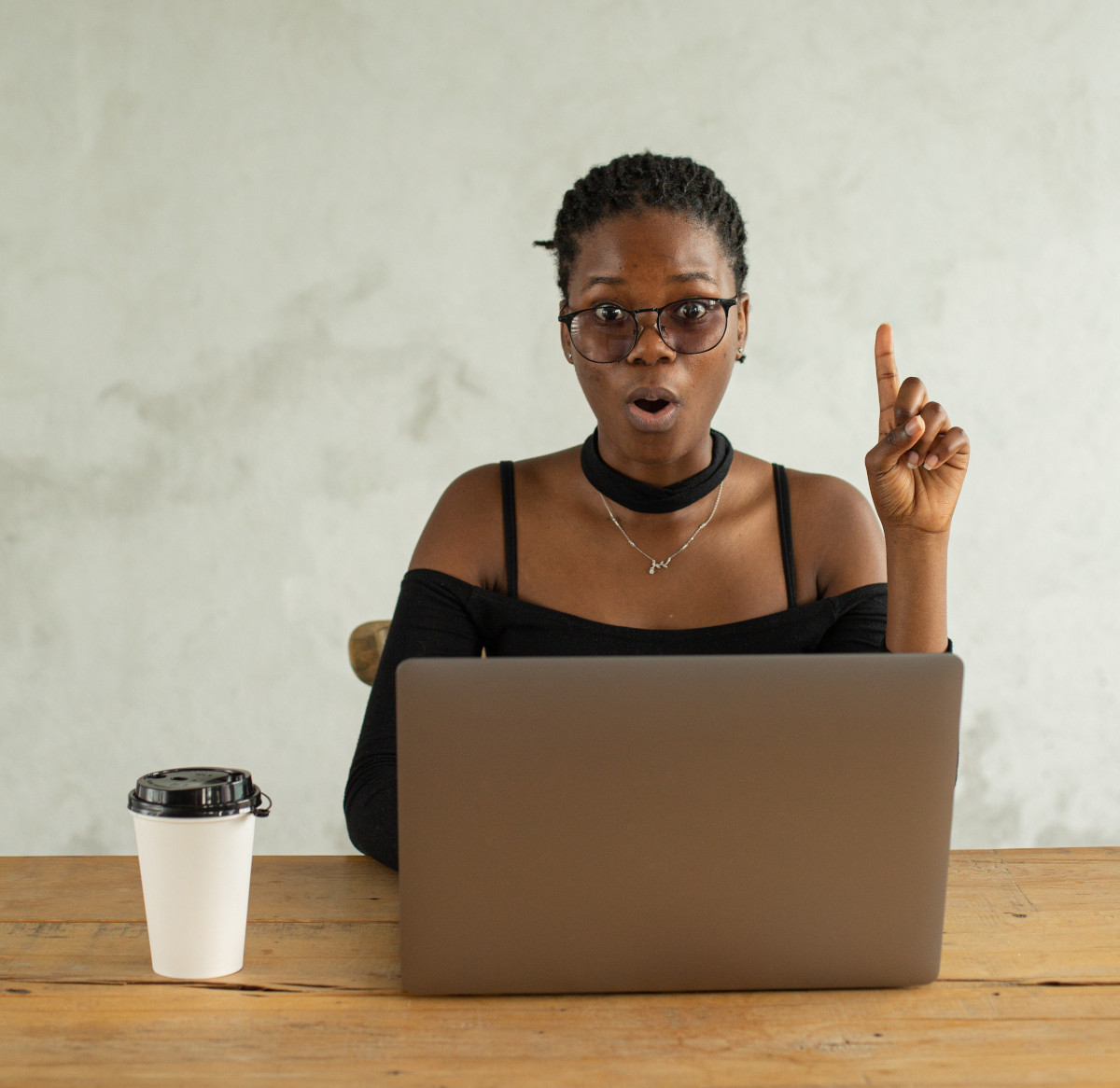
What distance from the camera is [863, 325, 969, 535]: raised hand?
114cm

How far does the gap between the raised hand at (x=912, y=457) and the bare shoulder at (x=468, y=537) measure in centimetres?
53

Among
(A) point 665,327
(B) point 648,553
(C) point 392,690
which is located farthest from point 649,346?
(C) point 392,690

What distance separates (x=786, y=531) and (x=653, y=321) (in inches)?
14.1

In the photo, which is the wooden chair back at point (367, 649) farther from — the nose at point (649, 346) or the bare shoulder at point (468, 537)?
the nose at point (649, 346)

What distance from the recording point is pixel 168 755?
9.45 feet

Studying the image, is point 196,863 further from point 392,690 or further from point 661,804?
point 392,690

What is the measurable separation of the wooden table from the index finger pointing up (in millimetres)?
469

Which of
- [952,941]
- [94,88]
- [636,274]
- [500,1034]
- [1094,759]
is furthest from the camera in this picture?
[1094,759]

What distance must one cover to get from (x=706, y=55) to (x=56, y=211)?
1.56 m

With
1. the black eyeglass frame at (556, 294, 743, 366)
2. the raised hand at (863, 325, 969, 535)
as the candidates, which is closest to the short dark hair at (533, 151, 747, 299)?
the black eyeglass frame at (556, 294, 743, 366)

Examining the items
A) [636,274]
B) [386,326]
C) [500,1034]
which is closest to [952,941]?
[500,1034]

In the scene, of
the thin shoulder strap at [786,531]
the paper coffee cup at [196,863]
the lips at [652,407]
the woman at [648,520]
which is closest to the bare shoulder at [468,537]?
the woman at [648,520]

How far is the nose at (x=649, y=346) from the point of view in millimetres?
1347

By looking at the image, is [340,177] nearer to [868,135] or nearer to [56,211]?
[56,211]
